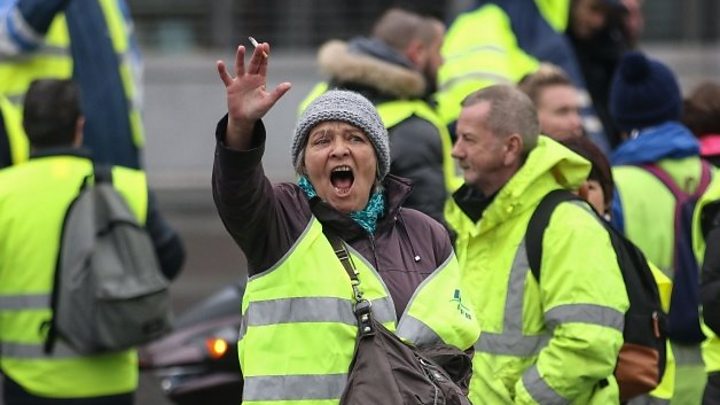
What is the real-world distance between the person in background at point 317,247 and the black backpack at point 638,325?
3.90 feet

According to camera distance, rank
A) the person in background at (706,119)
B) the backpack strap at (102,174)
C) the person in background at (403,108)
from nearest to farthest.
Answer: the backpack strap at (102,174)
the person in background at (403,108)
the person in background at (706,119)

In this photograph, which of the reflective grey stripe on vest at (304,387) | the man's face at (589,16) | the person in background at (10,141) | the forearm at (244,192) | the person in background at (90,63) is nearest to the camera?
the forearm at (244,192)

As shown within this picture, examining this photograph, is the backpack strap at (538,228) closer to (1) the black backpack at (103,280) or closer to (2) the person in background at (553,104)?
(2) the person in background at (553,104)

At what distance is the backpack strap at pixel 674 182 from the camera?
7590 millimetres

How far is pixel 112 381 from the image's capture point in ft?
Answer: 23.8

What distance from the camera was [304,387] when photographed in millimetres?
4945

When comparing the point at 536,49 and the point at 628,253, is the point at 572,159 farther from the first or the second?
the point at 536,49

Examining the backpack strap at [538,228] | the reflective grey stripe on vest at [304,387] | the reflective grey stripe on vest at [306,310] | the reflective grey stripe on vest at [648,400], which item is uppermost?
the reflective grey stripe on vest at [306,310]

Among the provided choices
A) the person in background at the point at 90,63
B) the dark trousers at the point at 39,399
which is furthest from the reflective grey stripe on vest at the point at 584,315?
the person in background at the point at 90,63

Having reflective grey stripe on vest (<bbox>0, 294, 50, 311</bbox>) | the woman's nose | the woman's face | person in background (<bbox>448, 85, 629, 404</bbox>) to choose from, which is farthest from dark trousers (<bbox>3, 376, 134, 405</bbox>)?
the woman's nose

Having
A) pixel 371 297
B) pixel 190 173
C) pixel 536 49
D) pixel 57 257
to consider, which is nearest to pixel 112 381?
pixel 57 257

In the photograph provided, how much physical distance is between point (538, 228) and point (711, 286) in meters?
0.64

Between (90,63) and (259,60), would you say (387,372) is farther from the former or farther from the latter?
(90,63)

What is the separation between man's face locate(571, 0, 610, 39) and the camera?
30.5 feet
